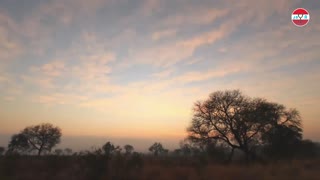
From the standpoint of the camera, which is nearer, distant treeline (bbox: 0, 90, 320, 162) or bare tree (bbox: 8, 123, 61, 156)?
distant treeline (bbox: 0, 90, 320, 162)

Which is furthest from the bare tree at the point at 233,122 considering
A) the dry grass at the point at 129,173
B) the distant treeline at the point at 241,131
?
the dry grass at the point at 129,173

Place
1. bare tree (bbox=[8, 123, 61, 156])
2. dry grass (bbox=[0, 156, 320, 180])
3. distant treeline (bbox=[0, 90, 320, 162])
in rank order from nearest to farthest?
dry grass (bbox=[0, 156, 320, 180]), distant treeline (bbox=[0, 90, 320, 162]), bare tree (bbox=[8, 123, 61, 156])

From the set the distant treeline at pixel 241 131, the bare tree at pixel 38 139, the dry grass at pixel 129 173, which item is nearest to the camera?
the dry grass at pixel 129 173

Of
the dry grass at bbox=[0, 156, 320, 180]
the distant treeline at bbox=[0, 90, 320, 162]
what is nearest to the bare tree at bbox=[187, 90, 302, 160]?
the distant treeline at bbox=[0, 90, 320, 162]

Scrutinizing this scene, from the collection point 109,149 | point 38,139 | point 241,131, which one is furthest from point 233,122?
point 38,139

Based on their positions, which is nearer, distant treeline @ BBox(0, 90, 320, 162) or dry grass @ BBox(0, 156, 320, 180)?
dry grass @ BBox(0, 156, 320, 180)

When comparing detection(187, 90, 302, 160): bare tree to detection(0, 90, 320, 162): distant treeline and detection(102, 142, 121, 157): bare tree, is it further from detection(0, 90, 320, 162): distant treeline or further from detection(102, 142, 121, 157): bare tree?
detection(102, 142, 121, 157): bare tree

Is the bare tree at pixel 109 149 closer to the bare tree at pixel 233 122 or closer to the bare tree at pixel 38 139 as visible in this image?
the bare tree at pixel 233 122

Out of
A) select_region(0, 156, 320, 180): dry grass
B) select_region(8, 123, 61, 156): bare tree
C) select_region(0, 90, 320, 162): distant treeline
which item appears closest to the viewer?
select_region(0, 156, 320, 180): dry grass

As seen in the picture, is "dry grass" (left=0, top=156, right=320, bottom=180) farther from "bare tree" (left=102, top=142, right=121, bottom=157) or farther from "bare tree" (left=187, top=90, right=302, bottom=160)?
"bare tree" (left=187, top=90, right=302, bottom=160)

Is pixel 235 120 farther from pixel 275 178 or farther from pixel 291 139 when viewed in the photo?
pixel 275 178

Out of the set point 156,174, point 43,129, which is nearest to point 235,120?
point 156,174

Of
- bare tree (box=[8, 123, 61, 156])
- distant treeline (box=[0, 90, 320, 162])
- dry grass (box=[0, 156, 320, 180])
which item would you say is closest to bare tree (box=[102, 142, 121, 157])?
dry grass (box=[0, 156, 320, 180])

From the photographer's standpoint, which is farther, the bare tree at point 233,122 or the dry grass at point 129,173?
the bare tree at point 233,122
